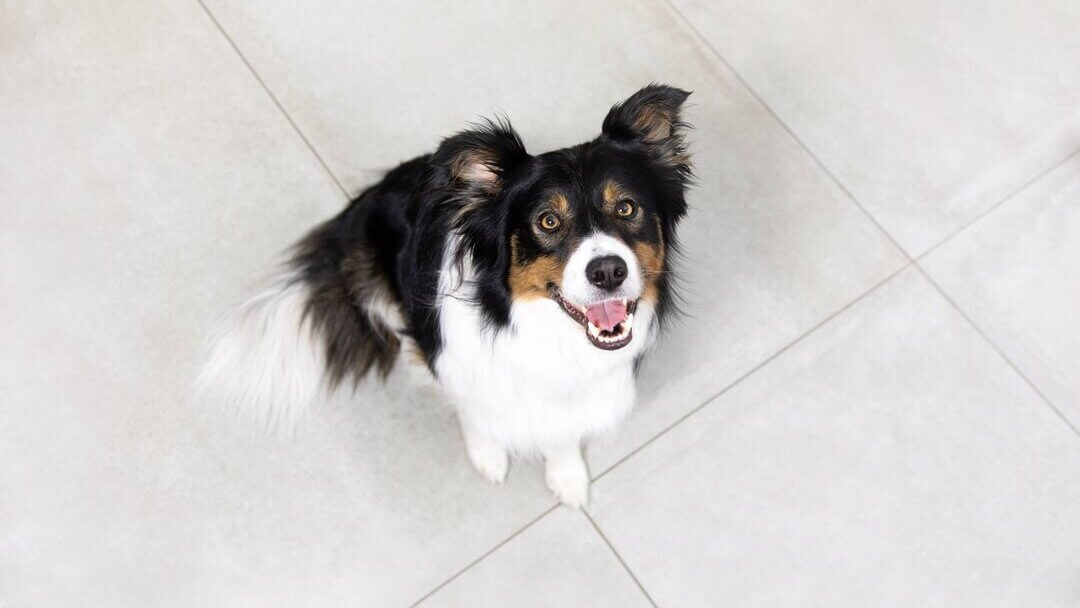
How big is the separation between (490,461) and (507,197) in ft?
3.22

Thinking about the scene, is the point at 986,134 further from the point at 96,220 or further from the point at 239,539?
the point at 96,220

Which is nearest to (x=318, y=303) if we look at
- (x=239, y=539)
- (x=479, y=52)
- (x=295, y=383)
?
(x=295, y=383)

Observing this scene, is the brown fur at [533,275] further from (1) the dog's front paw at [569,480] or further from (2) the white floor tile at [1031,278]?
(2) the white floor tile at [1031,278]

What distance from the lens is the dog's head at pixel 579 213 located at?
6.75 ft

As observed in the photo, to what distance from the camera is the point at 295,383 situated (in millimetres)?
2738

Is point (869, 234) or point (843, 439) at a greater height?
point (869, 234)

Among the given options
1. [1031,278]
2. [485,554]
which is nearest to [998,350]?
[1031,278]

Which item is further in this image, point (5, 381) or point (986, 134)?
point (986, 134)

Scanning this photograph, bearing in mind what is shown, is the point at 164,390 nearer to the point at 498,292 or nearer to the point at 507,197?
the point at 498,292

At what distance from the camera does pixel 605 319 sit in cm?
218

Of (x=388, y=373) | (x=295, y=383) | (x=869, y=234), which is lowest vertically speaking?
(x=869, y=234)

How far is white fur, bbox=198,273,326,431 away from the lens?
2711mm

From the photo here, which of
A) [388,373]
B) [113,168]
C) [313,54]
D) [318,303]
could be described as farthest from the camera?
[313,54]

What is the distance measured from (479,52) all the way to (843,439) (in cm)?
185
